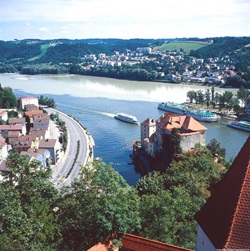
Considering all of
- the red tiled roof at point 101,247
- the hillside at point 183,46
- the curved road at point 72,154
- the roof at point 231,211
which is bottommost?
the curved road at point 72,154

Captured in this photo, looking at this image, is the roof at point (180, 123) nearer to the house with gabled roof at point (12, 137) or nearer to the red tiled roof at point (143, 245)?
the house with gabled roof at point (12, 137)

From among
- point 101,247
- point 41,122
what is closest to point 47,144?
point 41,122

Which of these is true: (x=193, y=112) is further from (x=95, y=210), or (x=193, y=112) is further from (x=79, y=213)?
(x=95, y=210)

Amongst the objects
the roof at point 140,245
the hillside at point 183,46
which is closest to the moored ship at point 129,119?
the roof at point 140,245

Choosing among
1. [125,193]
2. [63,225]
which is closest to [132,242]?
[125,193]

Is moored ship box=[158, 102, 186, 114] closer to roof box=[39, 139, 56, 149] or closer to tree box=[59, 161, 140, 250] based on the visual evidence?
roof box=[39, 139, 56, 149]

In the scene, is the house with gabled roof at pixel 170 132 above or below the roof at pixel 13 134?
above

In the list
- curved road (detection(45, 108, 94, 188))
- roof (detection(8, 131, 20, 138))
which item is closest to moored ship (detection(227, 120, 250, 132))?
curved road (detection(45, 108, 94, 188))

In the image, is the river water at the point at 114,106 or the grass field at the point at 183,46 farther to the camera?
the grass field at the point at 183,46
